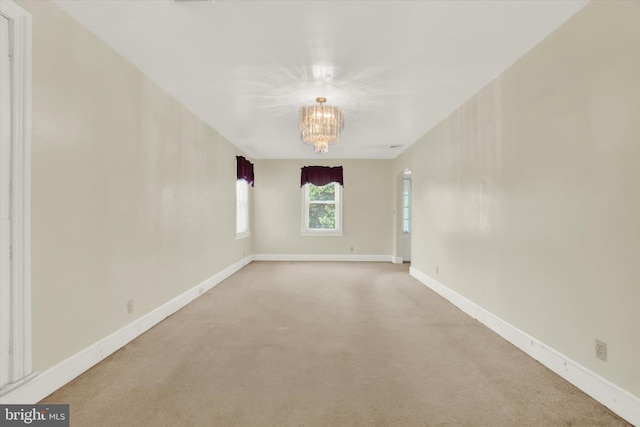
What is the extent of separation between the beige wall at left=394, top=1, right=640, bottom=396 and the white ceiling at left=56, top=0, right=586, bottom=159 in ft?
1.04

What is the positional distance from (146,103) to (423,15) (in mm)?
2628

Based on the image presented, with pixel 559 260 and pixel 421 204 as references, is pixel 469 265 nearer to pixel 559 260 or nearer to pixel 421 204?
pixel 559 260

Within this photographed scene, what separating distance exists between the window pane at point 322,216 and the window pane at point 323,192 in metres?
0.19

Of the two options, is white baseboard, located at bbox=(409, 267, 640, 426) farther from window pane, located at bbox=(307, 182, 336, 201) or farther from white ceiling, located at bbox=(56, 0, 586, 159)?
window pane, located at bbox=(307, 182, 336, 201)

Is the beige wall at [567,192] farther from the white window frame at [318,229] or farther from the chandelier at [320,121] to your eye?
A: the white window frame at [318,229]

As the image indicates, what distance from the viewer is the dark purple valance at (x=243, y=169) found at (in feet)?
21.8

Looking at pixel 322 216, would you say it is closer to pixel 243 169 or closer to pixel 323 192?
pixel 323 192

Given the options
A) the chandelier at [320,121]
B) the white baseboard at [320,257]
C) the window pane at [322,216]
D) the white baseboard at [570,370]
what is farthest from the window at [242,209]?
the white baseboard at [570,370]

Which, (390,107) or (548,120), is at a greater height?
(390,107)

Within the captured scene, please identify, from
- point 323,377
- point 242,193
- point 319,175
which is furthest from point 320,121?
point 319,175

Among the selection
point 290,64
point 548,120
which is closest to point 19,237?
point 290,64

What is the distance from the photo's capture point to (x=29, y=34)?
1953 millimetres

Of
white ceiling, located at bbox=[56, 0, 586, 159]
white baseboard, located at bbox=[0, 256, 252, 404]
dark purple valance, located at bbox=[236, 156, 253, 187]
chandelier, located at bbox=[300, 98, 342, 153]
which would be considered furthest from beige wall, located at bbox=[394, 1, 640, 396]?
dark purple valance, located at bbox=[236, 156, 253, 187]

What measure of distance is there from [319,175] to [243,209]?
77.9 inches
